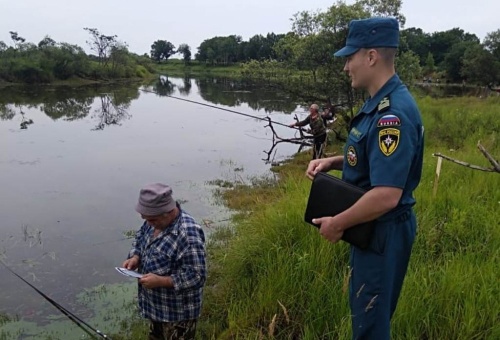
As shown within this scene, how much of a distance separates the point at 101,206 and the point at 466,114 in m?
9.63

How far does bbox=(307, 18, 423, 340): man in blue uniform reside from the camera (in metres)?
1.68

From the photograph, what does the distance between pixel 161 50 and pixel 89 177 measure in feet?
364

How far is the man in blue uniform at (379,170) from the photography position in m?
1.68

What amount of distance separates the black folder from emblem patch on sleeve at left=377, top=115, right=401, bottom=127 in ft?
1.02

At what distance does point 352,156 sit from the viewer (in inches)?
74.9

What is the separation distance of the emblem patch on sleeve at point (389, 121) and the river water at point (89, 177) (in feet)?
14.4

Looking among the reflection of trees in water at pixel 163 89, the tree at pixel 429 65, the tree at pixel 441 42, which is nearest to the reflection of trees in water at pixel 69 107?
the reflection of trees in water at pixel 163 89

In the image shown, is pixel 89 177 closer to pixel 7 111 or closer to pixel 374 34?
pixel 374 34

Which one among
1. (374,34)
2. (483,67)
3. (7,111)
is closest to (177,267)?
(374,34)

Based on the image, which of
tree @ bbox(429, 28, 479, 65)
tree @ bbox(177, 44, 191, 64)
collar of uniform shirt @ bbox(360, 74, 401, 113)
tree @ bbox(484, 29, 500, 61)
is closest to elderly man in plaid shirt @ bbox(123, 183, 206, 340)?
collar of uniform shirt @ bbox(360, 74, 401, 113)

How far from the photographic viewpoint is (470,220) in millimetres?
3936

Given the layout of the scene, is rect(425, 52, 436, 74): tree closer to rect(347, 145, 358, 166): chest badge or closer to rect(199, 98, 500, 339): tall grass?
rect(199, 98, 500, 339): tall grass

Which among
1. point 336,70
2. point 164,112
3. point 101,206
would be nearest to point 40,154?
point 101,206

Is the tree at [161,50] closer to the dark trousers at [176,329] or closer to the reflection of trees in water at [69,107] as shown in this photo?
the reflection of trees in water at [69,107]
